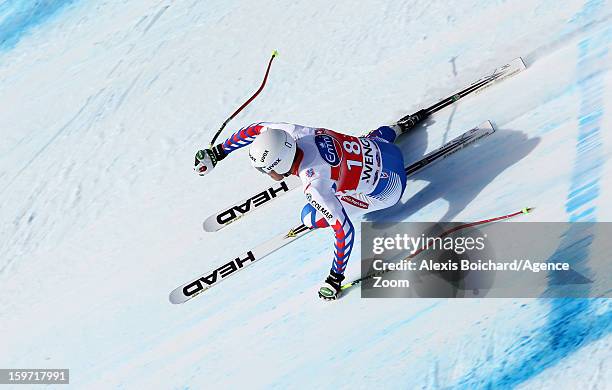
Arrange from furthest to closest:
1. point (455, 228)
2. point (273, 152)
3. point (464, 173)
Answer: point (464, 173) < point (455, 228) < point (273, 152)

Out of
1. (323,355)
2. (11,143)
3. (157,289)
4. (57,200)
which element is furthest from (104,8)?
(323,355)

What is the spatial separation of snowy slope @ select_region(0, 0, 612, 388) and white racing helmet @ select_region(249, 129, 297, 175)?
5.29ft

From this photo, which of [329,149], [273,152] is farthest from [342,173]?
[273,152]

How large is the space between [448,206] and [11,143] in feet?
16.7

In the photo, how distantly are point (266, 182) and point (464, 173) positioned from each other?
196 cm

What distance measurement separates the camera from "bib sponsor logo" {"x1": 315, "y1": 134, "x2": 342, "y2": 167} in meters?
4.88

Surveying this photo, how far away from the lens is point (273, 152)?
15.2 feet

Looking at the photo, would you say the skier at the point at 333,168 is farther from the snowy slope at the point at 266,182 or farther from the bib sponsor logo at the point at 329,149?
the snowy slope at the point at 266,182

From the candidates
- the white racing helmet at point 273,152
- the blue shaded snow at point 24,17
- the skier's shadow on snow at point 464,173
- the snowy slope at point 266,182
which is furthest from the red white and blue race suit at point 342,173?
the blue shaded snow at point 24,17

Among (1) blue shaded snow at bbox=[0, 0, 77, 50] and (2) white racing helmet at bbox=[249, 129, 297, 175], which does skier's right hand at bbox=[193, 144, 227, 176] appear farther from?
(1) blue shaded snow at bbox=[0, 0, 77, 50]

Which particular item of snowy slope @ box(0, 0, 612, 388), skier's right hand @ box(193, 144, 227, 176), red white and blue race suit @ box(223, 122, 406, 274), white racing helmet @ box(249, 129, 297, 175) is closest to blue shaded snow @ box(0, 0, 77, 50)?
snowy slope @ box(0, 0, 612, 388)

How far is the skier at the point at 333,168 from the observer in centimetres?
470

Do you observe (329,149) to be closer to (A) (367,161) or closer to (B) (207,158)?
(A) (367,161)

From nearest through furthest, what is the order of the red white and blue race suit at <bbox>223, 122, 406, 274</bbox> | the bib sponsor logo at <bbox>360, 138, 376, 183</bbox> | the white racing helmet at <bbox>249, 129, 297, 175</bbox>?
the white racing helmet at <bbox>249, 129, 297, 175</bbox>, the red white and blue race suit at <bbox>223, 122, 406, 274</bbox>, the bib sponsor logo at <bbox>360, 138, 376, 183</bbox>
